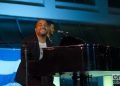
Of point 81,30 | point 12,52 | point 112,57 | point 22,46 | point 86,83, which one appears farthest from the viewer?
point 81,30

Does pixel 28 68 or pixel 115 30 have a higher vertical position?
pixel 115 30

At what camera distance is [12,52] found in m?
4.64

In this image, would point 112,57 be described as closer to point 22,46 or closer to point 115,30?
point 22,46

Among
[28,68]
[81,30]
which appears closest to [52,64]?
[28,68]

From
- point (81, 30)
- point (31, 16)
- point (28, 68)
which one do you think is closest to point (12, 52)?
point (28, 68)

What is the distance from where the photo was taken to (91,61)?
11.7ft

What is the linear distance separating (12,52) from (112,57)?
137 cm

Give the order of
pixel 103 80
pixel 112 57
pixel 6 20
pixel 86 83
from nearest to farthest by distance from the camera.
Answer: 1. pixel 86 83
2. pixel 112 57
3. pixel 103 80
4. pixel 6 20

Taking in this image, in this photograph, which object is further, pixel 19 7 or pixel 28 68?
pixel 19 7

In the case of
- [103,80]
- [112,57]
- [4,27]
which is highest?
[4,27]

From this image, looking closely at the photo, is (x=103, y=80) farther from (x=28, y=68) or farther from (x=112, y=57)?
(x=28, y=68)

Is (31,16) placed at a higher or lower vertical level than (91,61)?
higher

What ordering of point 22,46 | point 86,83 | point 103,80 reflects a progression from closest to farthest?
point 22,46 < point 86,83 < point 103,80

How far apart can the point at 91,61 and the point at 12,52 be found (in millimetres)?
1423
